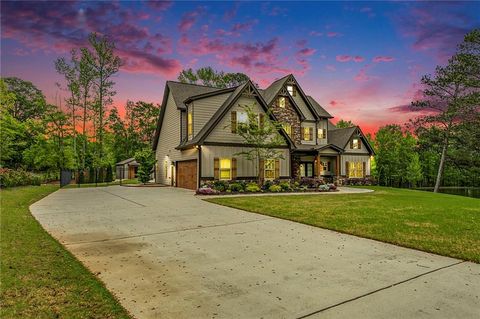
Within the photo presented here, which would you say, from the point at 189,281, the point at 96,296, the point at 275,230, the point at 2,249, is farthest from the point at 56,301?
the point at 275,230

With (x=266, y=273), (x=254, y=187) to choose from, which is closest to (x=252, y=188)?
(x=254, y=187)

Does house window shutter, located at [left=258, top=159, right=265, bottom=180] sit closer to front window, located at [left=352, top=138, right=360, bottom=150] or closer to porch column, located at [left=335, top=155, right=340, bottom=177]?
porch column, located at [left=335, top=155, right=340, bottom=177]

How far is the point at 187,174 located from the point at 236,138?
4.86 m

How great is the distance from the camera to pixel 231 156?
69.2 feet

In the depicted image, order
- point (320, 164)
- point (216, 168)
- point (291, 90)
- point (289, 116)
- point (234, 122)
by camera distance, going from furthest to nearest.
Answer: point (320, 164) < point (291, 90) < point (289, 116) < point (234, 122) < point (216, 168)

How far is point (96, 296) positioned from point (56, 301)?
1.41 ft

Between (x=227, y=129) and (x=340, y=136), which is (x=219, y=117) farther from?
(x=340, y=136)

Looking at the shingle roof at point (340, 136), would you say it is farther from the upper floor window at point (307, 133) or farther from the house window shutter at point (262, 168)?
the house window shutter at point (262, 168)

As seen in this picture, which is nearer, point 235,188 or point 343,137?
point 235,188

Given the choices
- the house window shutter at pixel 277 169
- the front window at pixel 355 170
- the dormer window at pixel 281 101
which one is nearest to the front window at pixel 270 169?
the house window shutter at pixel 277 169

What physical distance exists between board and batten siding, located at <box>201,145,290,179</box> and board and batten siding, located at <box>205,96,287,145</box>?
0.53 meters

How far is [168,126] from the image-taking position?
26500 millimetres

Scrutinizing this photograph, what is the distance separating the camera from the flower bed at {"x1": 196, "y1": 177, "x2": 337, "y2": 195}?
18.7m

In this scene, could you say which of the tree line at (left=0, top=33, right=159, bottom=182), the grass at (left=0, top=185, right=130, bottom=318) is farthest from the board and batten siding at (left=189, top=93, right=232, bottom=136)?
the tree line at (left=0, top=33, right=159, bottom=182)
